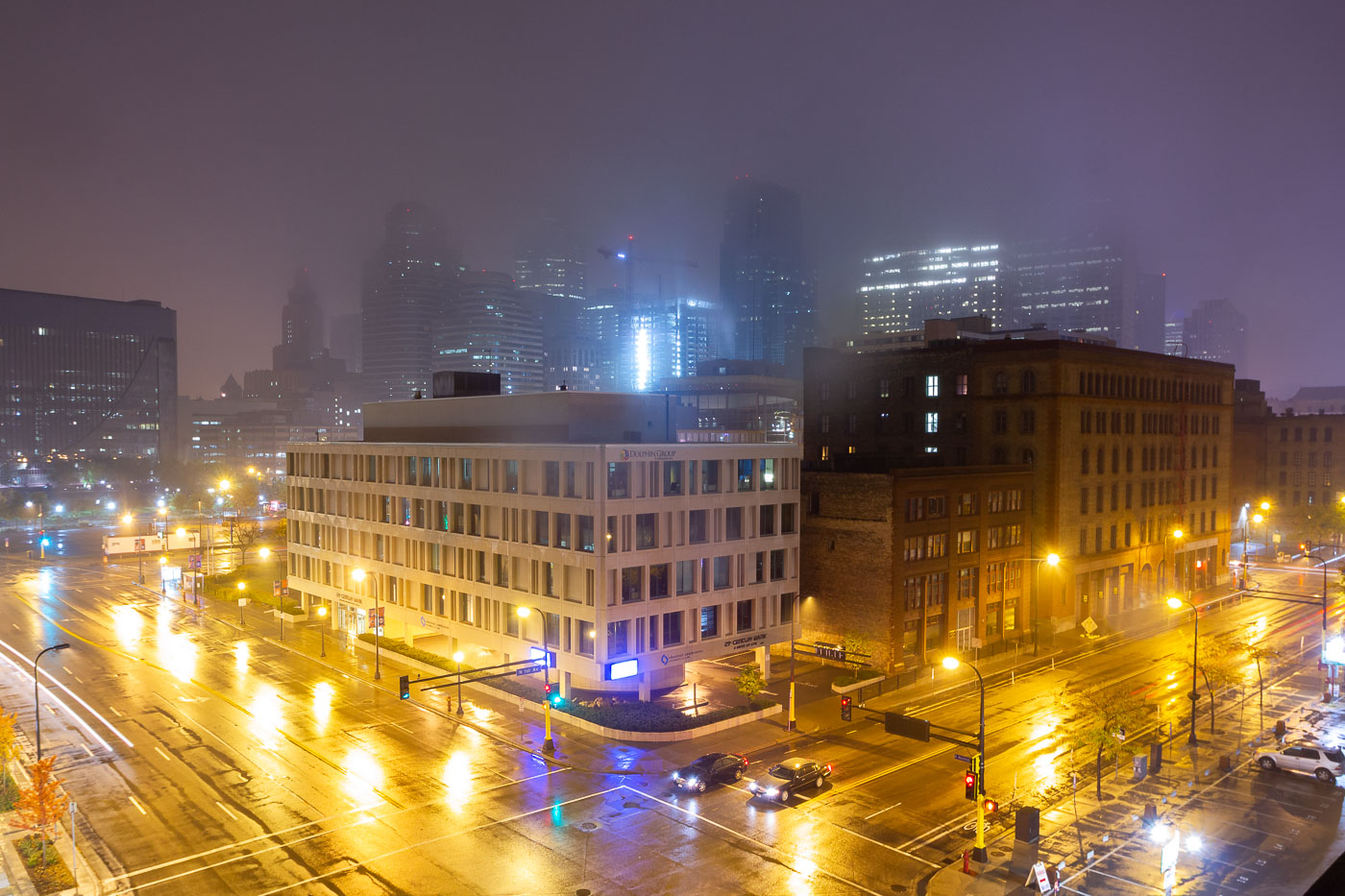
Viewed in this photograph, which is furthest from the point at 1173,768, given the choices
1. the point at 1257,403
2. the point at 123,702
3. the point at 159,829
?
the point at 1257,403

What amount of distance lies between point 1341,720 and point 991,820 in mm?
29385

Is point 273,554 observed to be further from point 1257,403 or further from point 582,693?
point 1257,403

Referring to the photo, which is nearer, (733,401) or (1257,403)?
(1257,403)

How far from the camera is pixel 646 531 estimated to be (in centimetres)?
5597

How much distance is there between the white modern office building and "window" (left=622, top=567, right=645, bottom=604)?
0.28ft

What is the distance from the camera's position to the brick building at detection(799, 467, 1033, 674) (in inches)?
2532

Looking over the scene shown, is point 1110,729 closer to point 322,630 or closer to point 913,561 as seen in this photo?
point 913,561

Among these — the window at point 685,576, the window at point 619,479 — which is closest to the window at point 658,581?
the window at point 685,576

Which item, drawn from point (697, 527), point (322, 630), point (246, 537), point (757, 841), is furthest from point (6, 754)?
point (246, 537)

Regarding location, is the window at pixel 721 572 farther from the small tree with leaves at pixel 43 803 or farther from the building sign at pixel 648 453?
the small tree with leaves at pixel 43 803

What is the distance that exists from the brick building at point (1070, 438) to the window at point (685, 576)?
2441cm

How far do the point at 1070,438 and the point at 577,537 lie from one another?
48.3 meters

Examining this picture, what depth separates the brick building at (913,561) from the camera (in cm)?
6431

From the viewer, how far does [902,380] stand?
289ft
